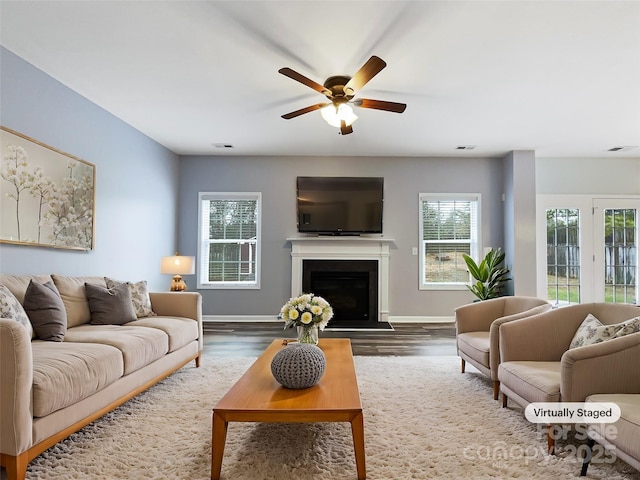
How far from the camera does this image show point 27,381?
6.01 ft

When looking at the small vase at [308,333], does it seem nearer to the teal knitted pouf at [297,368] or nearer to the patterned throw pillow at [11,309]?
the teal knitted pouf at [297,368]

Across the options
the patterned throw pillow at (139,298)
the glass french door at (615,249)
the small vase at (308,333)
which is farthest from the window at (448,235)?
the patterned throw pillow at (139,298)

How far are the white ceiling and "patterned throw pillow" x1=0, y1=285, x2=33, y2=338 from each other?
185 cm

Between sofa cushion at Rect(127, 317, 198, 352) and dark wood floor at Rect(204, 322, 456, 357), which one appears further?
dark wood floor at Rect(204, 322, 456, 357)

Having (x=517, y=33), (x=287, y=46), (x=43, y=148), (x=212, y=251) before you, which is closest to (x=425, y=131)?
(x=517, y=33)

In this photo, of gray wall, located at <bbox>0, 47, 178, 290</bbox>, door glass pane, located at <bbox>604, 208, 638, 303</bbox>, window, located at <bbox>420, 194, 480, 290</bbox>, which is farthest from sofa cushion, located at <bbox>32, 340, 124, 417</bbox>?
door glass pane, located at <bbox>604, 208, 638, 303</bbox>

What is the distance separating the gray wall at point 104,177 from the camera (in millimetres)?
3268

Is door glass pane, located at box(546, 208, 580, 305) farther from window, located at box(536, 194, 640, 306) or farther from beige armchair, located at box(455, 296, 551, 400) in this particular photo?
beige armchair, located at box(455, 296, 551, 400)

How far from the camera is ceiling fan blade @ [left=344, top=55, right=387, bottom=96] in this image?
2699 millimetres

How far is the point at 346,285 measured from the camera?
21.1 ft

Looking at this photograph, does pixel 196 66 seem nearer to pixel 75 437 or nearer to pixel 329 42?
pixel 329 42

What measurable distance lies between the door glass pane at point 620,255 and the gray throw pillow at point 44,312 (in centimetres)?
725

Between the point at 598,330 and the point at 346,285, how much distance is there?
166 inches

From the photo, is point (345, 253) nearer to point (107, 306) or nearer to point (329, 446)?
point (107, 306)
